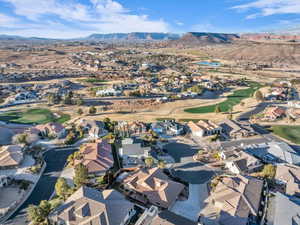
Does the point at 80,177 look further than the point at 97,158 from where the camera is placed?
No

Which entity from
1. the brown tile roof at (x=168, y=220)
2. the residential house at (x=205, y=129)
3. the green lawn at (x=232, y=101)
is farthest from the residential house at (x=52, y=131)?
the green lawn at (x=232, y=101)

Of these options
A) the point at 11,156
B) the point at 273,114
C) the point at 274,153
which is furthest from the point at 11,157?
the point at 273,114

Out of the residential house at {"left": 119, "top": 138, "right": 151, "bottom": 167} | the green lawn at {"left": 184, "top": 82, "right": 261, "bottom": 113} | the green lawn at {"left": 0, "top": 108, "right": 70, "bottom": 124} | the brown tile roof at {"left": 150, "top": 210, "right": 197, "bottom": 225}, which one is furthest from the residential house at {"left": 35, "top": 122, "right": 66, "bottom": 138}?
the green lawn at {"left": 184, "top": 82, "right": 261, "bottom": 113}

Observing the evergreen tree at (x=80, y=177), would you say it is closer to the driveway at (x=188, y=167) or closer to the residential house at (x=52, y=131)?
the driveway at (x=188, y=167)

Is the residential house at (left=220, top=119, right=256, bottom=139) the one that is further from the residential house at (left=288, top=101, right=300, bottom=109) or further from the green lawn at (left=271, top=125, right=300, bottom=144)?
the residential house at (left=288, top=101, right=300, bottom=109)

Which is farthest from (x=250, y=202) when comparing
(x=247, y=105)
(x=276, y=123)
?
(x=247, y=105)

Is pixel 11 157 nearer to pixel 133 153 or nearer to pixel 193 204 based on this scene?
pixel 133 153
